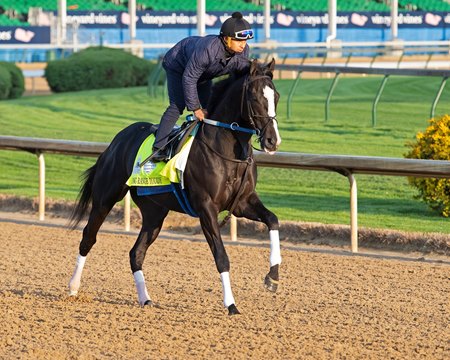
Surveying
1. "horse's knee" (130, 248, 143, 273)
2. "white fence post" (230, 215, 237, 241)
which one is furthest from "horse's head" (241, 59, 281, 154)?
"white fence post" (230, 215, 237, 241)

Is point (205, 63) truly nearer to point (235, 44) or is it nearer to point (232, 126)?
point (235, 44)

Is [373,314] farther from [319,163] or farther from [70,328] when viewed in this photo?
[319,163]

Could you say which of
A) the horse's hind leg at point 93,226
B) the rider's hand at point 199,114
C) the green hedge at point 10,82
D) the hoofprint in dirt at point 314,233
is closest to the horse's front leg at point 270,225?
the rider's hand at point 199,114

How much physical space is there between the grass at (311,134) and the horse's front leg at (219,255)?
3801 millimetres

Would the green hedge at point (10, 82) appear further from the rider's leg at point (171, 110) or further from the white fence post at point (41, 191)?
the rider's leg at point (171, 110)

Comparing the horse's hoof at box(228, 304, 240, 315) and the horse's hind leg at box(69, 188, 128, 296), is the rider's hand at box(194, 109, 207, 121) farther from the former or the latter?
the horse's hoof at box(228, 304, 240, 315)

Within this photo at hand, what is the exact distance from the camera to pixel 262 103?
634 centimetres

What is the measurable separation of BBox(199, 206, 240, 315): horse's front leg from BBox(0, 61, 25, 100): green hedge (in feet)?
62.2

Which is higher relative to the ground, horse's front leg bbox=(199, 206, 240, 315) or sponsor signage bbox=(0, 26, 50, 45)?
sponsor signage bbox=(0, 26, 50, 45)

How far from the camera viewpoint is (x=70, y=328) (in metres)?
6.18

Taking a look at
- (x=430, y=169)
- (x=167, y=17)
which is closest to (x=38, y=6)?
(x=167, y=17)

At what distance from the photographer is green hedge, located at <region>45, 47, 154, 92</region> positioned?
2688cm

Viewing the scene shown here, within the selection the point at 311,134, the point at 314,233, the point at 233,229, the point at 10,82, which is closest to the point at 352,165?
the point at 314,233

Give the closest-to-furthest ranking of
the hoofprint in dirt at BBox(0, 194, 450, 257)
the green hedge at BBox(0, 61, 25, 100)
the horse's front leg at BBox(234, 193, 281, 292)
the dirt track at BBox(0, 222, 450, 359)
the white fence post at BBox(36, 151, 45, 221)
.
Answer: the dirt track at BBox(0, 222, 450, 359) → the horse's front leg at BBox(234, 193, 281, 292) → the hoofprint in dirt at BBox(0, 194, 450, 257) → the white fence post at BBox(36, 151, 45, 221) → the green hedge at BBox(0, 61, 25, 100)
